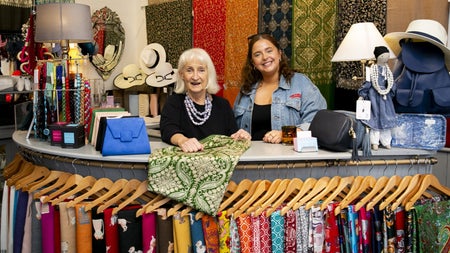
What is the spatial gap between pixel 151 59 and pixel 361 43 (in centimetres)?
325

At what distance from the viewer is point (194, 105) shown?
9.11ft

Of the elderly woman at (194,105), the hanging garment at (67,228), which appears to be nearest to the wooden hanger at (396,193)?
→ the elderly woman at (194,105)

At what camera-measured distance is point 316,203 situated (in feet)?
7.25

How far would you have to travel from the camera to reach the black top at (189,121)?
8.77 ft

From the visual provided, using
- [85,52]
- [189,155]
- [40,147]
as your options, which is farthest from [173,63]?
[189,155]

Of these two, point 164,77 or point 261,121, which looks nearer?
point 261,121

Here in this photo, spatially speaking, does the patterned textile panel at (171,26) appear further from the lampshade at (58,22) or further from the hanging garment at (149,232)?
the hanging garment at (149,232)

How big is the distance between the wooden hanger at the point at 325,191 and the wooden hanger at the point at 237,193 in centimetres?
29

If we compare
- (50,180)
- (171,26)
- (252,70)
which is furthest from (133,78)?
(50,180)

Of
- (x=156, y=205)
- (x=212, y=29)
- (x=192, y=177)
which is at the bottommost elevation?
(x=156, y=205)

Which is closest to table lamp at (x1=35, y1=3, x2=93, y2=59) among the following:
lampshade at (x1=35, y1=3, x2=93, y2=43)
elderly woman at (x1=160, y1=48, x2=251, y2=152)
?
lampshade at (x1=35, y1=3, x2=93, y2=43)

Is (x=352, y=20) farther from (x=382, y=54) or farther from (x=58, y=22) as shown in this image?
(x=58, y=22)

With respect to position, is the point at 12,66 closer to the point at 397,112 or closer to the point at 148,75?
the point at 148,75

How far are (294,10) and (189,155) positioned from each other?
9.48 ft
